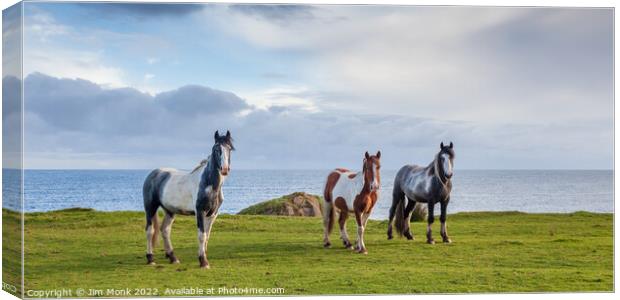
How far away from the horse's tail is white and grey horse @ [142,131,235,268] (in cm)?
422

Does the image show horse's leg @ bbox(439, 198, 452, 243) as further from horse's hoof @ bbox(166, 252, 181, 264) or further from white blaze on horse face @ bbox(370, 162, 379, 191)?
horse's hoof @ bbox(166, 252, 181, 264)

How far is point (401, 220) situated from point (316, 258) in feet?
8.28

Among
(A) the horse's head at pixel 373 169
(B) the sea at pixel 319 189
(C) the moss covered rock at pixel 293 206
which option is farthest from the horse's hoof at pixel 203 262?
(C) the moss covered rock at pixel 293 206

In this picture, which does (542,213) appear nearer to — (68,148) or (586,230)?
(586,230)

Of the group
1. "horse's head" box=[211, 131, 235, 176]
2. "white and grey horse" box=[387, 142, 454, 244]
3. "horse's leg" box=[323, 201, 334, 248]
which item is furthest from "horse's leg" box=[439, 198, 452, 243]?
"horse's head" box=[211, 131, 235, 176]

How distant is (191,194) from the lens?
12.9 metres

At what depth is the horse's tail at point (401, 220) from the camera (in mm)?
15766

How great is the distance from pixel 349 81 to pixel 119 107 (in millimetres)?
3816

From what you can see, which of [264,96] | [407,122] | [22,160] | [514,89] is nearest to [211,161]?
[264,96]

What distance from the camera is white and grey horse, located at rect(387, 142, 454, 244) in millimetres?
14695

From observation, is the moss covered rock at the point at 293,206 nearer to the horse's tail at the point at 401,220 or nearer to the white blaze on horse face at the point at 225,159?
the horse's tail at the point at 401,220

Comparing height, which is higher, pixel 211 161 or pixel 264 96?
pixel 264 96

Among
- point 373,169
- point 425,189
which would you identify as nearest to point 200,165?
point 373,169

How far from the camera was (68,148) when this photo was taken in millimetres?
13055
